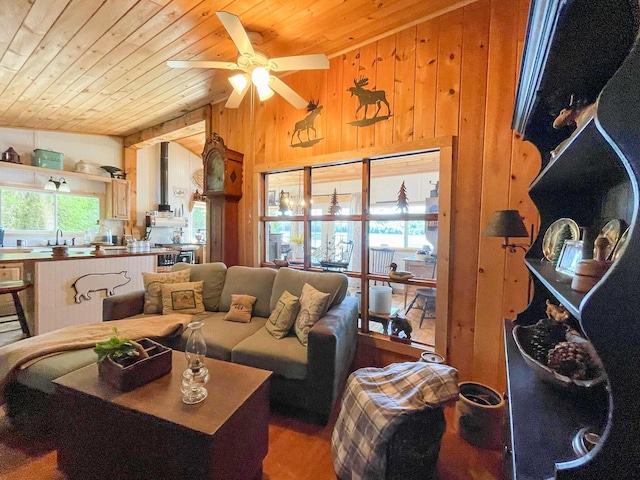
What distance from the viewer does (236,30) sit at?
1.67 meters

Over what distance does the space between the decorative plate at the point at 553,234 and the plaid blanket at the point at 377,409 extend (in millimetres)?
791

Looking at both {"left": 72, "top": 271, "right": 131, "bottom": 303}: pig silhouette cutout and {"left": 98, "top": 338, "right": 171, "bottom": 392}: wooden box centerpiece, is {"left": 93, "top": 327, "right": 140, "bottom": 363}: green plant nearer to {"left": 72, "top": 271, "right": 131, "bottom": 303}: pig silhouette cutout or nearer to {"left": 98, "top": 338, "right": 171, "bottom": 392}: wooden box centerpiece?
{"left": 98, "top": 338, "right": 171, "bottom": 392}: wooden box centerpiece

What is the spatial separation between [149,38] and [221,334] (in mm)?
2533

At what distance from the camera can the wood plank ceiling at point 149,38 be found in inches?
78.6

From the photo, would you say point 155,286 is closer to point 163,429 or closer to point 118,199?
point 163,429

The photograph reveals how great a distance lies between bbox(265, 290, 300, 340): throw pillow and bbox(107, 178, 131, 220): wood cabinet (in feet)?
16.4

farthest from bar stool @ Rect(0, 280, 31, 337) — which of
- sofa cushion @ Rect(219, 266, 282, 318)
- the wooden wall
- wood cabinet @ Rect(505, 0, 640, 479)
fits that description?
wood cabinet @ Rect(505, 0, 640, 479)

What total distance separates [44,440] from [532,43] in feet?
10.2

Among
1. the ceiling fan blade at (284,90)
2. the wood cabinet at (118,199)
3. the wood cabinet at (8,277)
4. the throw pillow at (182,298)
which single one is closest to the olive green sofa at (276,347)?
the throw pillow at (182,298)

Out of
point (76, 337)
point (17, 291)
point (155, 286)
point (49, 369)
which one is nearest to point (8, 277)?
point (17, 291)

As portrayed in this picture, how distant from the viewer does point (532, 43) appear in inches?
35.2

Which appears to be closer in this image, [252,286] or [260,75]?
[260,75]

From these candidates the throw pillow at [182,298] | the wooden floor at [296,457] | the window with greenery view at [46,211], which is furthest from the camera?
the window with greenery view at [46,211]

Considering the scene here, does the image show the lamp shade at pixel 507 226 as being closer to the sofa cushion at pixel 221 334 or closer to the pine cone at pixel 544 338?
the pine cone at pixel 544 338
